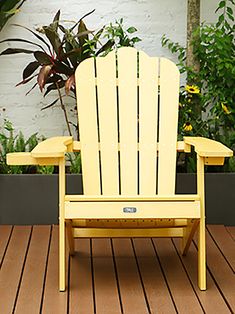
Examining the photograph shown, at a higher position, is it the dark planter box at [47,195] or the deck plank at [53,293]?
the dark planter box at [47,195]

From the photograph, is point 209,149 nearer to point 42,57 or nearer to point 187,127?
point 187,127

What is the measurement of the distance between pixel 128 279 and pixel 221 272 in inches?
19.4

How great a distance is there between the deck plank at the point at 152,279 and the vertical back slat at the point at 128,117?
37 cm

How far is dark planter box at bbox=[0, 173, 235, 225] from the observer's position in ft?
15.4

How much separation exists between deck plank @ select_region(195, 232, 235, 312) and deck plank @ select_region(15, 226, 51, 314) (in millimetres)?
872

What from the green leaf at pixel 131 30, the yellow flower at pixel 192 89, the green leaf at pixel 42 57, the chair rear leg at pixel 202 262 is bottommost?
the chair rear leg at pixel 202 262

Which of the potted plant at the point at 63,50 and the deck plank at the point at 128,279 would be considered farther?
the potted plant at the point at 63,50

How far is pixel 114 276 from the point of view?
375 centimetres

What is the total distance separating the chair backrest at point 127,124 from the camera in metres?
3.99

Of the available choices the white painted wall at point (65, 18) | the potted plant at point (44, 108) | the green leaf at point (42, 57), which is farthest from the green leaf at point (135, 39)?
the green leaf at point (42, 57)

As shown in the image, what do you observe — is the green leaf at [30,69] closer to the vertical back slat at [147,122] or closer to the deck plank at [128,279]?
the vertical back slat at [147,122]

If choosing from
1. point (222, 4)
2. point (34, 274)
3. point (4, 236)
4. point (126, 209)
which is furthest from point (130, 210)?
point (222, 4)

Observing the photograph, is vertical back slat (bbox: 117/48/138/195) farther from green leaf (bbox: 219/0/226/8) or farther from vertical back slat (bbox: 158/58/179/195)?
green leaf (bbox: 219/0/226/8)

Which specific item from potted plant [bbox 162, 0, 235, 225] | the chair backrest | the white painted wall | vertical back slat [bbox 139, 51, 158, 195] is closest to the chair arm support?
the chair backrest
